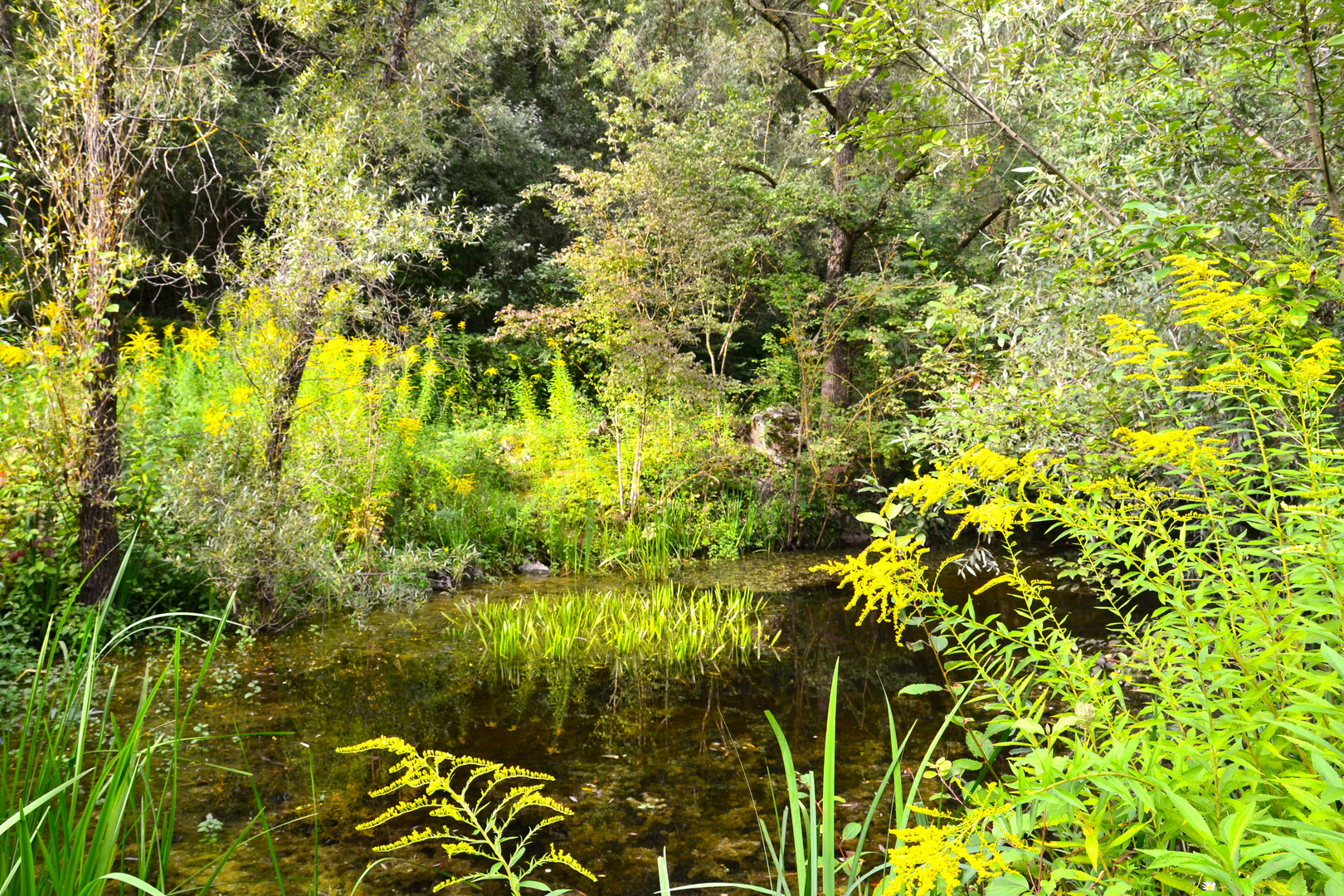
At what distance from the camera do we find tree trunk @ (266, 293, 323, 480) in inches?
199

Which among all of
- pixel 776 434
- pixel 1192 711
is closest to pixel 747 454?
pixel 776 434

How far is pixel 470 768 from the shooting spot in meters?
3.65

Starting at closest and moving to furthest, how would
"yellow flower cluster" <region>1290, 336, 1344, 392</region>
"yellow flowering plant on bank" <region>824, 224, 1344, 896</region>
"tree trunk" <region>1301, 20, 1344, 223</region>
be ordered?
"yellow flowering plant on bank" <region>824, 224, 1344, 896</region>, "yellow flower cluster" <region>1290, 336, 1344, 392</region>, "tree trunk" <region>1301, 20, 1344, 223</region>

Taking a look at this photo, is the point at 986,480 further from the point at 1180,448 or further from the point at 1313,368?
the point at 1313,368

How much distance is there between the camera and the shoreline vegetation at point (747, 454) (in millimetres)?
1374

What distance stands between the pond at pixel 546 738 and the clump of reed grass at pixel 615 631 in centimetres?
13

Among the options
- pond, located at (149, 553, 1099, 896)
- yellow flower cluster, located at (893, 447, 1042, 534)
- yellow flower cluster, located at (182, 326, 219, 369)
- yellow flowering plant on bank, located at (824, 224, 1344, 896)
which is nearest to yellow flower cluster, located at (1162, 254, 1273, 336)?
yellow flowering plant on bank, located at (824, 224, 1344, 896)

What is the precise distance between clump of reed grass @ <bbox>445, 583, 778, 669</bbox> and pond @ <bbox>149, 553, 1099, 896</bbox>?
5.1 inches

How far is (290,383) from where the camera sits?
17.3ft

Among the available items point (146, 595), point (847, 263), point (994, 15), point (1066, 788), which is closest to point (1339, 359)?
point (1066, 788)

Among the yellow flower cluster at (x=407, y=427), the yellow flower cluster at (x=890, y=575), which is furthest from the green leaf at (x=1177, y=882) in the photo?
the yellow flower cluster at (x=407, y=427)

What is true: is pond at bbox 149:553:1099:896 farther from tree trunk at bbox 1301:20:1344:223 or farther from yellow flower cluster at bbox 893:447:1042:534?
tree trunk at bbox 1301:20:1344:223

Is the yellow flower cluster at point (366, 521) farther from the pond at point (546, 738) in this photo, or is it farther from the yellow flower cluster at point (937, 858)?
the yellow flower cluster at point (937, 858)

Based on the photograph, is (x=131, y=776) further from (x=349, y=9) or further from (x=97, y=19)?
(x=349, y=9)
